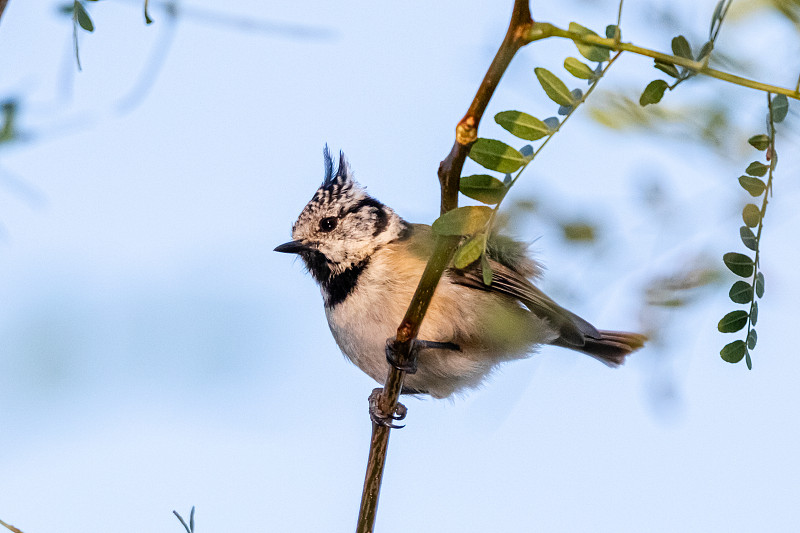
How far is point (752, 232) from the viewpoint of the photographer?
1.39 metres

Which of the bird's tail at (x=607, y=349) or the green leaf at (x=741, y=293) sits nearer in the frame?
the green leaf at (x=741, y=293)

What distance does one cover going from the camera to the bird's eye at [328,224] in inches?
195

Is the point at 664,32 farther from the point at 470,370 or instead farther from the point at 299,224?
the point at 299,224

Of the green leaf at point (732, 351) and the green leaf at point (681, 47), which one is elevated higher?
the green leaf at point (681, 47)

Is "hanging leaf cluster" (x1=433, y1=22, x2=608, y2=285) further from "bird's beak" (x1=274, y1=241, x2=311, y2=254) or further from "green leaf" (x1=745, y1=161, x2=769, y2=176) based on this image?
"bird's beak" (x1=274, y1=241, x2=311, y2=254)

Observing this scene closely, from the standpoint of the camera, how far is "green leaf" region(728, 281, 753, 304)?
159 centimetres

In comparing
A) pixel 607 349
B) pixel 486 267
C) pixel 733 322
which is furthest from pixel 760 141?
pixel 607 349

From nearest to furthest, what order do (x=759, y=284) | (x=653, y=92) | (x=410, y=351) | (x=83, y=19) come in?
(x=653, y=92) < (x=759, y=284) < (x=83, y=19) < (x=410, y=351)

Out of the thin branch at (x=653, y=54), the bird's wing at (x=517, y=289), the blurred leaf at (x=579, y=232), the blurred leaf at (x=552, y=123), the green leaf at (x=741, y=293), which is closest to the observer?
the blurred leaf at (x=579, y=232)

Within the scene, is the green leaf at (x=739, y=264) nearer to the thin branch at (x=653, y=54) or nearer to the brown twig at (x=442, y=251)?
the thin branch at (x=653, y=54)

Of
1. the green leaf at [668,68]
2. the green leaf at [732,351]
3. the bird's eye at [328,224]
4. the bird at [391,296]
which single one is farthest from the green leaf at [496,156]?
the bird's eye at [328,224]

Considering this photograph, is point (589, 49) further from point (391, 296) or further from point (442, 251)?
point (391, 296)

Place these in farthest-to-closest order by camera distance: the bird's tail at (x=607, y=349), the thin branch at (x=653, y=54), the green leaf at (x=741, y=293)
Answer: the bird's tail at (x=607, y=349) → the green leaf at (x=741, y=293) → the thin branch at (x=653, y=54)

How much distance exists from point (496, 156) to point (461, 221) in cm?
16
